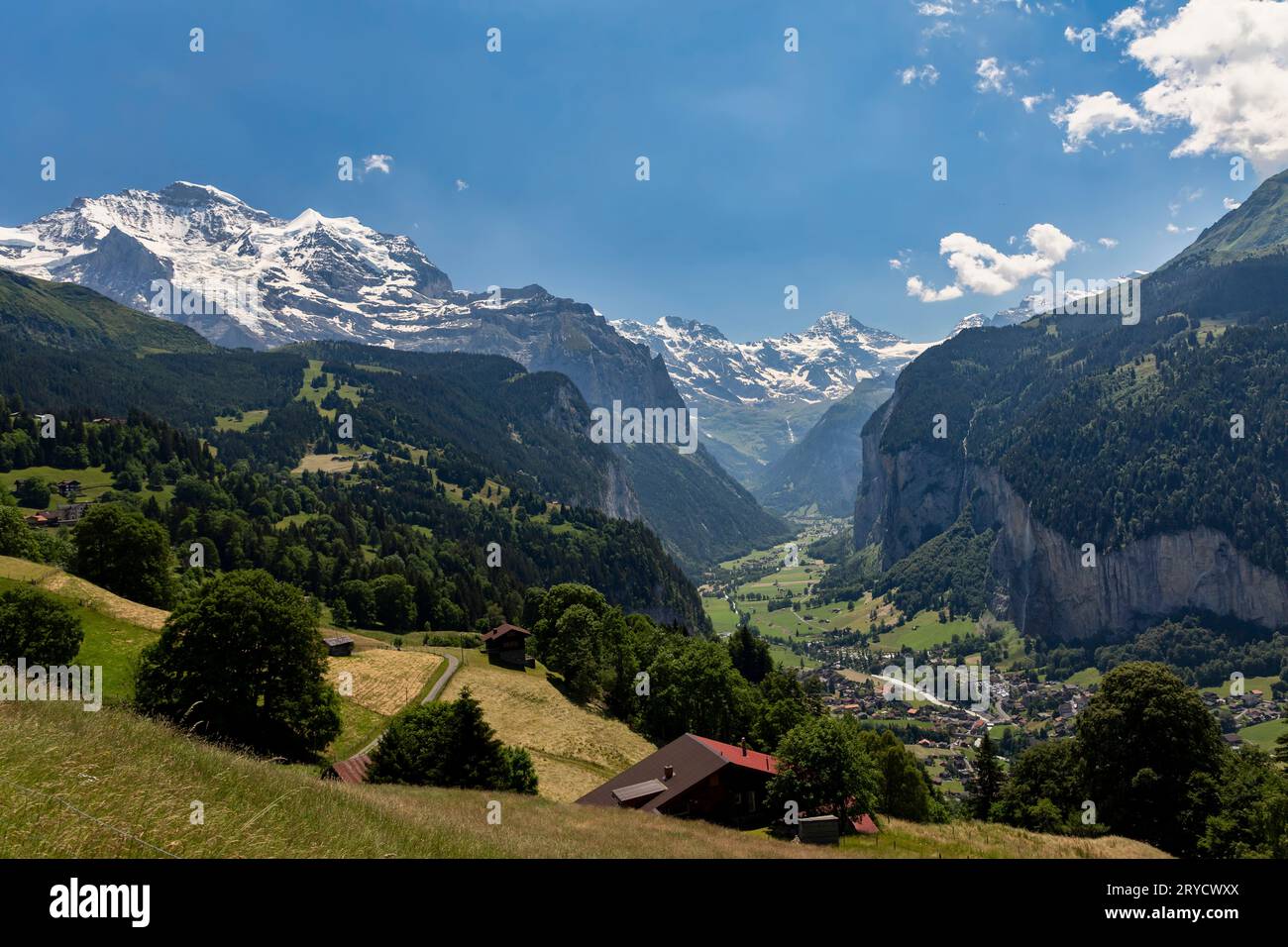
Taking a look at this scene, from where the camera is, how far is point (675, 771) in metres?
53.8

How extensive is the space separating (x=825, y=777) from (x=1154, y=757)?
101 feet

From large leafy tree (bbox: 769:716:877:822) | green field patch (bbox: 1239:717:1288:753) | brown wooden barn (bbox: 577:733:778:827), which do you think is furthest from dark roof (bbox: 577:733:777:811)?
green field patch (bbox: 1239:717:1288:753)

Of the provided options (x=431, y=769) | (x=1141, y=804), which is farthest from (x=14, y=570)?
(x=1141, y=804)

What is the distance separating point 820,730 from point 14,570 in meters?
78.0

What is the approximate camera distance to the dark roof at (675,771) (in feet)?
165

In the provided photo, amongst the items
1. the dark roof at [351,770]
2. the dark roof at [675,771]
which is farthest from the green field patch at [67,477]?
the dark roof at [675,771]

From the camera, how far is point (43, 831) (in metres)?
10.4

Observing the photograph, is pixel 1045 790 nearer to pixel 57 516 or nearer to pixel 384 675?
pixel 384 675

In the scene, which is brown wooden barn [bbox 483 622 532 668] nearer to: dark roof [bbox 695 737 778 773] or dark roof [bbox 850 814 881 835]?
dark roof [bbox 695 737 778 773]

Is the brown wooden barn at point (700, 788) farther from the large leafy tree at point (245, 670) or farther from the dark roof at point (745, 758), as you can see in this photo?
the large leafy tree at point (245, 670)

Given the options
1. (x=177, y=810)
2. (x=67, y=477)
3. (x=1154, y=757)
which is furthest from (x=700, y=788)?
(x=67, y=477)

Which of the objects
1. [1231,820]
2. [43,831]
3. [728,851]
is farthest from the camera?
[1231,820]
